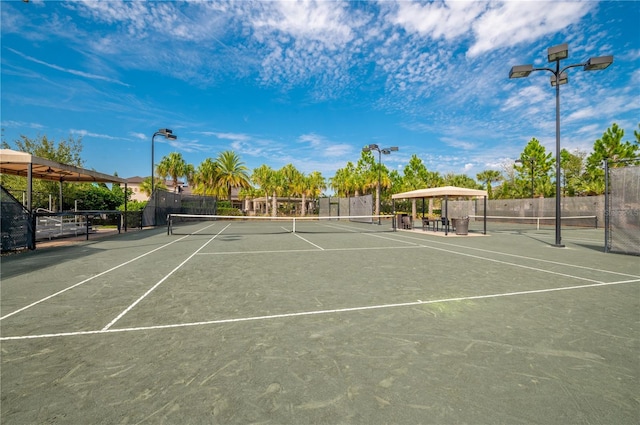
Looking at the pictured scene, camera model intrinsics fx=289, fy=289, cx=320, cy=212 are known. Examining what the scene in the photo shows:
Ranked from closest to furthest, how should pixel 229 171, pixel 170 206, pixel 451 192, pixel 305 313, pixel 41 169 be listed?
1. pixel 305 313
2. pixel 41 169
3. pixel 451 192
4. pixel 170 206
5. pixel 229 171

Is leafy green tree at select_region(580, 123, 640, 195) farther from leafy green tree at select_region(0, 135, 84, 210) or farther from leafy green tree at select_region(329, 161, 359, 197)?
leafy green tree at select_region(0, 135, 84, 210)

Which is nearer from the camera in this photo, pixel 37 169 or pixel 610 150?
pixel 37 169

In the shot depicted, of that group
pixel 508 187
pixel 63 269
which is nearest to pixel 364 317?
pixel 63 269

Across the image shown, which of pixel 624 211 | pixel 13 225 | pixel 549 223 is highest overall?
pixel 624 211

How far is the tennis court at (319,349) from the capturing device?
2.26m

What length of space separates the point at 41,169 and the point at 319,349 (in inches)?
772

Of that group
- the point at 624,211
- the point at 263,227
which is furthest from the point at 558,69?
the point at 263,227

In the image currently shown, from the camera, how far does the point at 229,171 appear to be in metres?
48.9

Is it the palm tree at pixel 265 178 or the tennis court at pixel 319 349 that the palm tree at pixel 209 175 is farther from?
the tennis court at pixel 319 349

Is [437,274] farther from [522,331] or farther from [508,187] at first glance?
[508,187]

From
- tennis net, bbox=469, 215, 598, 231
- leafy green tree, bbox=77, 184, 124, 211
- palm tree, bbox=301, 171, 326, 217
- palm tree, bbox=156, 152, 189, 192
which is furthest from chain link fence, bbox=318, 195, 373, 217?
palm tree, bbox=156, 152, 189, 192

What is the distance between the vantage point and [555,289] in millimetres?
5680

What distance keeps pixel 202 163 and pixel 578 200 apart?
50.9 m

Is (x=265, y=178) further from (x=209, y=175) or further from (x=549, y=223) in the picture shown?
(x=549, y=223)
